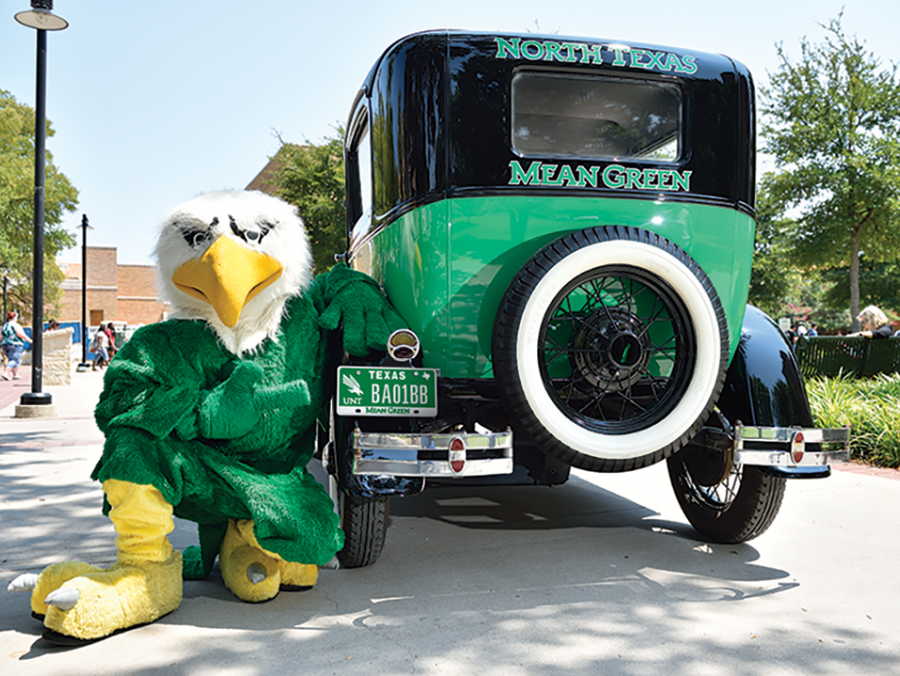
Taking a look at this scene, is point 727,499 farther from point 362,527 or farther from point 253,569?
point 253,569

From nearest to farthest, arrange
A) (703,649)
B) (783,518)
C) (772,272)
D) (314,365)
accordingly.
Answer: (703,649) → (314,365) → (783,518) → (772,272)

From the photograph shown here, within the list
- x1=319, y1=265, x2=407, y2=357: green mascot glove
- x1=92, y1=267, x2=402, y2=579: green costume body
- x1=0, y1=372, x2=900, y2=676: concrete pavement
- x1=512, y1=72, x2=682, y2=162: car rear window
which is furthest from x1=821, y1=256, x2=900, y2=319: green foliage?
x1=92, y1=267, x2=402, y2=579: green costume body

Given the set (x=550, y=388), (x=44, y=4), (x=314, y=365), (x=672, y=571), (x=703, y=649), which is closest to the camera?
(x=703, y=649)

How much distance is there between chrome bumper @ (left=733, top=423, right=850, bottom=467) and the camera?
3.41m

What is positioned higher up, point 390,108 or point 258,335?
point 390,108

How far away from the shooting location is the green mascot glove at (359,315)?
11.2ft

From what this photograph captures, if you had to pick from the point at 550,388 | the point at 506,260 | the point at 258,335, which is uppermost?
the point at 506,260

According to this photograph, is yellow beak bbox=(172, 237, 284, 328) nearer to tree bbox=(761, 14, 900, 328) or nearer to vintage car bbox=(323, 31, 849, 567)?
vintage car bbox=(323, 31, 849, 567)

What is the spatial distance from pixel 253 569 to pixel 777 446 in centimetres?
254

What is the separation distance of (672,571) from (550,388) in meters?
1.29

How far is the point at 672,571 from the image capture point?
145 inches

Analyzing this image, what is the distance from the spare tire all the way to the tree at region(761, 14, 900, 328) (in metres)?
17.1

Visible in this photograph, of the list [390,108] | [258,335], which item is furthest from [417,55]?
[258,335]

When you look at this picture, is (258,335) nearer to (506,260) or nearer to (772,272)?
(506,260)
